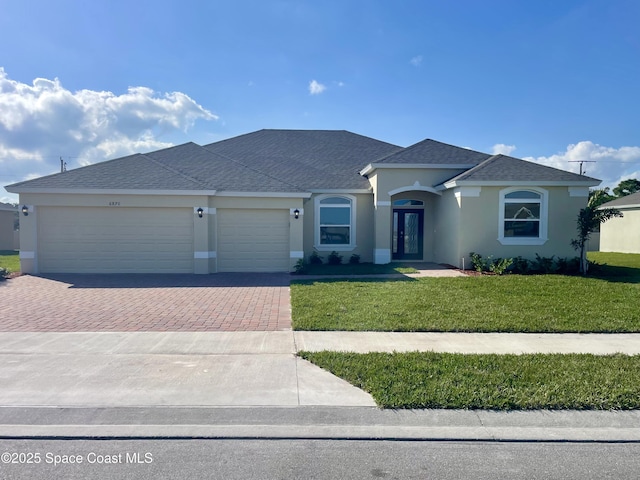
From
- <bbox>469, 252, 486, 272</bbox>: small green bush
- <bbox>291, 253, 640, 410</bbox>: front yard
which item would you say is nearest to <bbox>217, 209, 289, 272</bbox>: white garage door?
<bbox>291, 253, 640, 410</bbox>: front yard

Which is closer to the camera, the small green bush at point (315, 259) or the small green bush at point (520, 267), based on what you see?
the small green bush at point (520, 267)

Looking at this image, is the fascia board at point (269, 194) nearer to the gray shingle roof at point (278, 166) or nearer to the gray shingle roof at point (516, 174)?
the gray shingle roof at point (278, 166)

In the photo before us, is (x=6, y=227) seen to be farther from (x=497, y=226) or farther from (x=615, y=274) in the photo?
(x=615, y=274)

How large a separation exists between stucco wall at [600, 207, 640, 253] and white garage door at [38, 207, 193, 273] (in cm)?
2562

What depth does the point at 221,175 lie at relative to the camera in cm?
1623

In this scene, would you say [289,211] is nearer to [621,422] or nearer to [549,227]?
[549,227]

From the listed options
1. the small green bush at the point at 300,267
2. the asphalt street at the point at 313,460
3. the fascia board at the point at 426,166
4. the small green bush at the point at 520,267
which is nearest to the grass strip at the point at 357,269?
the small green bush at the point at 300,267

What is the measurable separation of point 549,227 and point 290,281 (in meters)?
10.0

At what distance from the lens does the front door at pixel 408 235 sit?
18766 mm

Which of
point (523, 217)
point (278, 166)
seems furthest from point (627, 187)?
point (278, 166)

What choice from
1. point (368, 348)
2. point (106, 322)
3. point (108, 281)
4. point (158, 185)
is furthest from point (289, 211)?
point (368, 348)

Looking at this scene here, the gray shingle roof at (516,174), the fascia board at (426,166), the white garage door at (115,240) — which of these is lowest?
the white garage door at (115,240)

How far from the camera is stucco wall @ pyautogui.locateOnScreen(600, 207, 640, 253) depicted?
981 inches

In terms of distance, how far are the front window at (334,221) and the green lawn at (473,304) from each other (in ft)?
17.9
